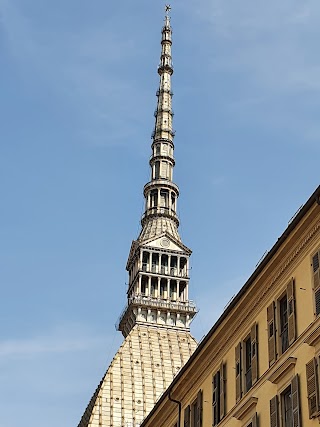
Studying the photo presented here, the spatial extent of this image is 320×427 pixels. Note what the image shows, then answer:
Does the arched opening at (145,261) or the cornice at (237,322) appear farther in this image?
the arched opening at (145,261)

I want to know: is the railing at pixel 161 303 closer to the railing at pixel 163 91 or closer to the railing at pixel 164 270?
the railing at pixel 164 270

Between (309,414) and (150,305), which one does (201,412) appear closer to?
(309,414)

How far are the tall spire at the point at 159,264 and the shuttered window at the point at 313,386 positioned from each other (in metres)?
92.5

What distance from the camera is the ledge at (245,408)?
2955cm

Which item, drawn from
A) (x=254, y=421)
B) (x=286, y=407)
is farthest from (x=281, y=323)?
(x=254, y=421)

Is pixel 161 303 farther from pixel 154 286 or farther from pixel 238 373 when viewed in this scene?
pixel 238 373

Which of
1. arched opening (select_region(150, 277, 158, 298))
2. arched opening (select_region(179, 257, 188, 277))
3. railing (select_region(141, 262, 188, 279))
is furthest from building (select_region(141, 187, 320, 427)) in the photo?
arched opening (select_region(179, 257, 188, 277))

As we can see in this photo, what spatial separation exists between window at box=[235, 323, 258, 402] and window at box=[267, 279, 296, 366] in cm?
124

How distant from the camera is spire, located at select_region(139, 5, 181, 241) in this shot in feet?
414

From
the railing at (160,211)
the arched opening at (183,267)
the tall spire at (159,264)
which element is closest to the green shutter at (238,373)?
the tall spire at (159,264)

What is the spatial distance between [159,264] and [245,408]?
9161 cm

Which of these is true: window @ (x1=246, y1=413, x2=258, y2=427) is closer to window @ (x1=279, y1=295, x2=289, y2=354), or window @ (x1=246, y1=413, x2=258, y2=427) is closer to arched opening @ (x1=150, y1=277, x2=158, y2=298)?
window @ (x1=279, y1=295, x2=289, y2=354)

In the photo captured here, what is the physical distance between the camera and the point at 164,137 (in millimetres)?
134000

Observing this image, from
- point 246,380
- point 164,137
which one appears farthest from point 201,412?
point 164,137
